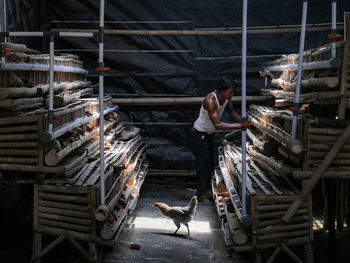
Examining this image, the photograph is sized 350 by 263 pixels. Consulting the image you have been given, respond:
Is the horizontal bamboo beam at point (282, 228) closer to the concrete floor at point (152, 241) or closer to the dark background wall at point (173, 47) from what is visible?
the concrete floor at point (152, 241)

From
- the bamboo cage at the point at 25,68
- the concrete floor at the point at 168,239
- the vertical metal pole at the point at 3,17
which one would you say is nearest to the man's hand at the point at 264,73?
the concrete floor at the point at 168,239

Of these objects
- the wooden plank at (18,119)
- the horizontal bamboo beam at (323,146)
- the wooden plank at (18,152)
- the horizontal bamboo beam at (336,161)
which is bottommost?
the horizontal bamboo beam at (336,161)

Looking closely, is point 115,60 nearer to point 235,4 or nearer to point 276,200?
point 235,4

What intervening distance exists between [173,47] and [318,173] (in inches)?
236

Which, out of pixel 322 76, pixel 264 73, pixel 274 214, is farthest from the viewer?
pixel 264 73

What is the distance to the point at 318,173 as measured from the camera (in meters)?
5.84

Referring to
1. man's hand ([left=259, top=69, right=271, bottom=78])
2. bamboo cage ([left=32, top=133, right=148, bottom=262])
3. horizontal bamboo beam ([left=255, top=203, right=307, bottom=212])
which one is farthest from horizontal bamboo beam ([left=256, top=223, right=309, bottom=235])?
man's hand ([left=259, top=69, right=271, bottom=78])

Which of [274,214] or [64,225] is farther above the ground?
[274,214]

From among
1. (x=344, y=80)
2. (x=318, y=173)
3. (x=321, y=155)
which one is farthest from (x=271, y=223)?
(x=344, y=80)

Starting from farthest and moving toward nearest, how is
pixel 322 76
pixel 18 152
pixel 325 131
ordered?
pixel 18 152 → pixel 322 76 → pixel 325 131

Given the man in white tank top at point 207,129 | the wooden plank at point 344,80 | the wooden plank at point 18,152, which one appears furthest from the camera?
the man in white tank top at point 207,129

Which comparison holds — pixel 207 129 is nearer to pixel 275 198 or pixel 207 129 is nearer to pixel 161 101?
pixel 161 101

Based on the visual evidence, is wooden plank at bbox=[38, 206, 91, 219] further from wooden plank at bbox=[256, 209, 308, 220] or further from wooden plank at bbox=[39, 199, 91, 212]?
wooden plank at bbox=[256, 209, 308, 220]

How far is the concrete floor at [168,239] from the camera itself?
21.9 feet
